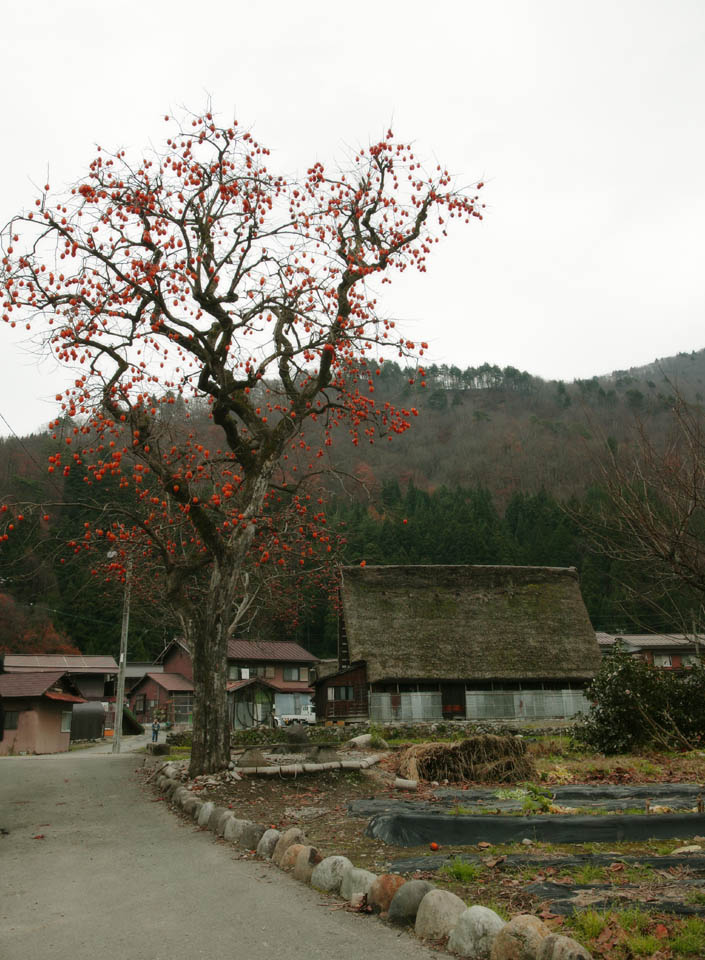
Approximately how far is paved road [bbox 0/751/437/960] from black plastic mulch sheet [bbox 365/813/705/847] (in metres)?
1.30

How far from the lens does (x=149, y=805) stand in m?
11.4

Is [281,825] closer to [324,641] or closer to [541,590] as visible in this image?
[541,590]

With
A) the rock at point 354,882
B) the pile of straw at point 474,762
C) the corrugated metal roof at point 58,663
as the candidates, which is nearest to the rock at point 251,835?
the rock at point 354,882

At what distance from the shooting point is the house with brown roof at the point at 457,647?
2959cm

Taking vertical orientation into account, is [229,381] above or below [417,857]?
above

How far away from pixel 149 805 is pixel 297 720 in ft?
115

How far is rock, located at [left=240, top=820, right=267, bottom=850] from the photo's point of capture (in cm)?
749

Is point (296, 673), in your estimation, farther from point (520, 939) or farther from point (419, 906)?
point (520, 939)

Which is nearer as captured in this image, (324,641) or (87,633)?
(87,633)

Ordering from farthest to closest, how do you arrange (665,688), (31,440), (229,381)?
1. (31,440)
2. (665,688)
3. (229,381)

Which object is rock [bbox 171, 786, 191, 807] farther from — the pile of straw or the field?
the pile of straw

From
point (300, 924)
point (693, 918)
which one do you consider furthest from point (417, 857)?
point (693, 918)

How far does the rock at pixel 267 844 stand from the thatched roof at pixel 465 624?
863 inches

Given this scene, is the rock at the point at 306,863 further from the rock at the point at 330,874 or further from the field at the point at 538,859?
the field at the point at 538,859
